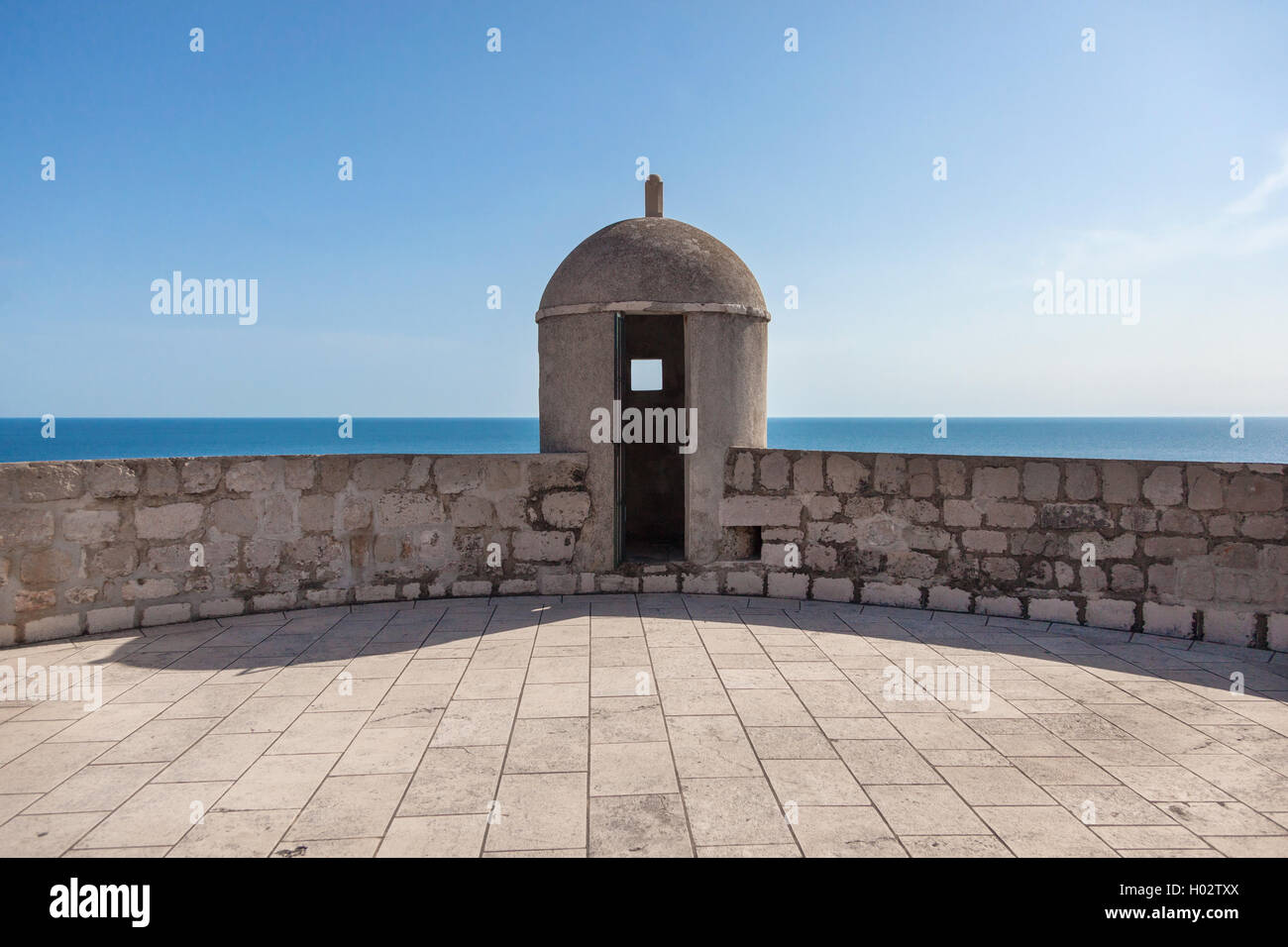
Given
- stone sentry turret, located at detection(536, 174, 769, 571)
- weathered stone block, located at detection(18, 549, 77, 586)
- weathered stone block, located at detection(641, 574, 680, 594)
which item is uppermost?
stone sentry turret, located at detection(536, 174, 769, 571)

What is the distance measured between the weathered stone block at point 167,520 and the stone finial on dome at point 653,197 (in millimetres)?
4806

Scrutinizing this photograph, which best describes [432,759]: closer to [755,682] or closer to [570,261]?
[755,682]

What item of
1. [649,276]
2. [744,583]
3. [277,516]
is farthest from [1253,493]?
[277,516]

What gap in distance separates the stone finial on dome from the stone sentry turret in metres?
0.37

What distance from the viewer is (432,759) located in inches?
145

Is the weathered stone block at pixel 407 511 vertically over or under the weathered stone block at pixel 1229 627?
over

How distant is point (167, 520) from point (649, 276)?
431 centimetres

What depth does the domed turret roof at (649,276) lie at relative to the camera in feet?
23.2

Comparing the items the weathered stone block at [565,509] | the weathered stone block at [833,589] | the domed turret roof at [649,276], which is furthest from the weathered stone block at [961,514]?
the weathered stone block at [565,509]

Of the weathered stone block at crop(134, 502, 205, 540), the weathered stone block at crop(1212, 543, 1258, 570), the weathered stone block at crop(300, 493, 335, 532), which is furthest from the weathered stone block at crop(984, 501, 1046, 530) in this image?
the weathered stone block at crop(134, 502, 205, 540)

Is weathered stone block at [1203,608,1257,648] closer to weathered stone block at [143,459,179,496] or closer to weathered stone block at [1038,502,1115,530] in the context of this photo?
weathered stone block at [1038,502,1115,530]

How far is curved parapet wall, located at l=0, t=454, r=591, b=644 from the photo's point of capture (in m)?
5.67

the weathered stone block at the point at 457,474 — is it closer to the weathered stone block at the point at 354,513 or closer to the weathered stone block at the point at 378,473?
the weathered stone block at the point at 378,473
